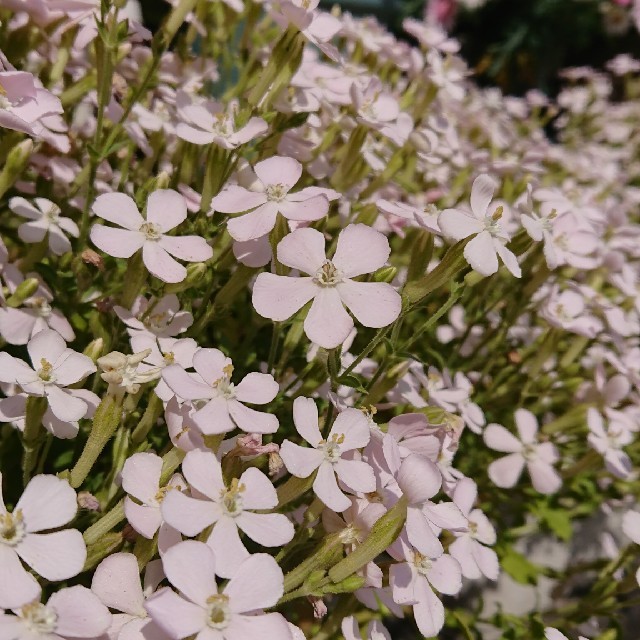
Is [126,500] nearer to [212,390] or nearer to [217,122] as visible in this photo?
[212,390]

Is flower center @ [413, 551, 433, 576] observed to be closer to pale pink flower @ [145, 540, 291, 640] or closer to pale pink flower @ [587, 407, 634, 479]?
pale pink flower @ [145, 540, 291, 640]

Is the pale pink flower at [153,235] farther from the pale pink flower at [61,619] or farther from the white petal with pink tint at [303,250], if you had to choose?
the pale pink flower at [61,619]

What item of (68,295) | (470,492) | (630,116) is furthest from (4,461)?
(630,116)

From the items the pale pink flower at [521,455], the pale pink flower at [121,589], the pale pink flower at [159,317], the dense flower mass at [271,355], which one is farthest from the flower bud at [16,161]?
the pale pink flower at [521,455]

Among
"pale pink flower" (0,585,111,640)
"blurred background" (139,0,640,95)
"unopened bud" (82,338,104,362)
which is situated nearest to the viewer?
"pale pink flower" (0,585,111,640)

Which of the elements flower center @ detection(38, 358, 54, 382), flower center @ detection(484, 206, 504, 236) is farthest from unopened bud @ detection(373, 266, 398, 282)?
flower center @ detection(38, 358, 54, 382)

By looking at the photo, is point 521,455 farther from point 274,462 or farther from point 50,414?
point 50,414

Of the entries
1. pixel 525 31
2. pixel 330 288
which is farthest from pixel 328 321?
pixel 525 31
